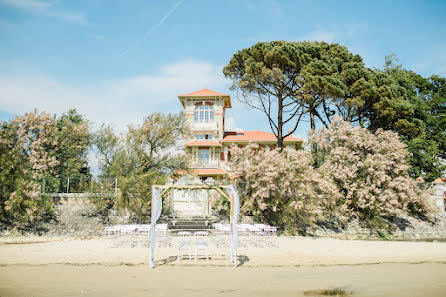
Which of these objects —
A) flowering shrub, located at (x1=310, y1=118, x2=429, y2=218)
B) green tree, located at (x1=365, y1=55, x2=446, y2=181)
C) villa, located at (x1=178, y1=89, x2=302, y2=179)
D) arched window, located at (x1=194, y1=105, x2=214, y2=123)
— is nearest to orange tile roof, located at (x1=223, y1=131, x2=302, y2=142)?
villa, located at (x1=178, y1=89, x2=302, y2=179)

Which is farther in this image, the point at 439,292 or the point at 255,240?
Result: the point at 255,240

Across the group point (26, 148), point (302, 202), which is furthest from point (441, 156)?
point (26, 148)

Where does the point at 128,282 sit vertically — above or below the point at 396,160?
below

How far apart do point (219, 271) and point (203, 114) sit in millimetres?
25273

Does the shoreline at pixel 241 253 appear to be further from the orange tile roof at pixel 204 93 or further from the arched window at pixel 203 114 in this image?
the orange tile roof at pixel 204 93

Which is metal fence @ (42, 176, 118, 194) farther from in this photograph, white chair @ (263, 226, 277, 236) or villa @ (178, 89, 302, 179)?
villa @ (178, 89, 302, 179)

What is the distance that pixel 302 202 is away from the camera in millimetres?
19125

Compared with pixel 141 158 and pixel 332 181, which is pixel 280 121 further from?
pixel 141 158

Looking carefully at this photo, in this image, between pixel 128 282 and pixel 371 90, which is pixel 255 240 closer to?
pixel 128 282

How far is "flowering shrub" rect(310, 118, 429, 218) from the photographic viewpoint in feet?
70.5

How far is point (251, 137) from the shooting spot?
35094 millimetres

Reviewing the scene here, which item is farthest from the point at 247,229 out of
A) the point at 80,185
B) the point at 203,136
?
the point at 203,136

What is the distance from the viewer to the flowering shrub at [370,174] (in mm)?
21500

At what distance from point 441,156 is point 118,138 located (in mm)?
31447
